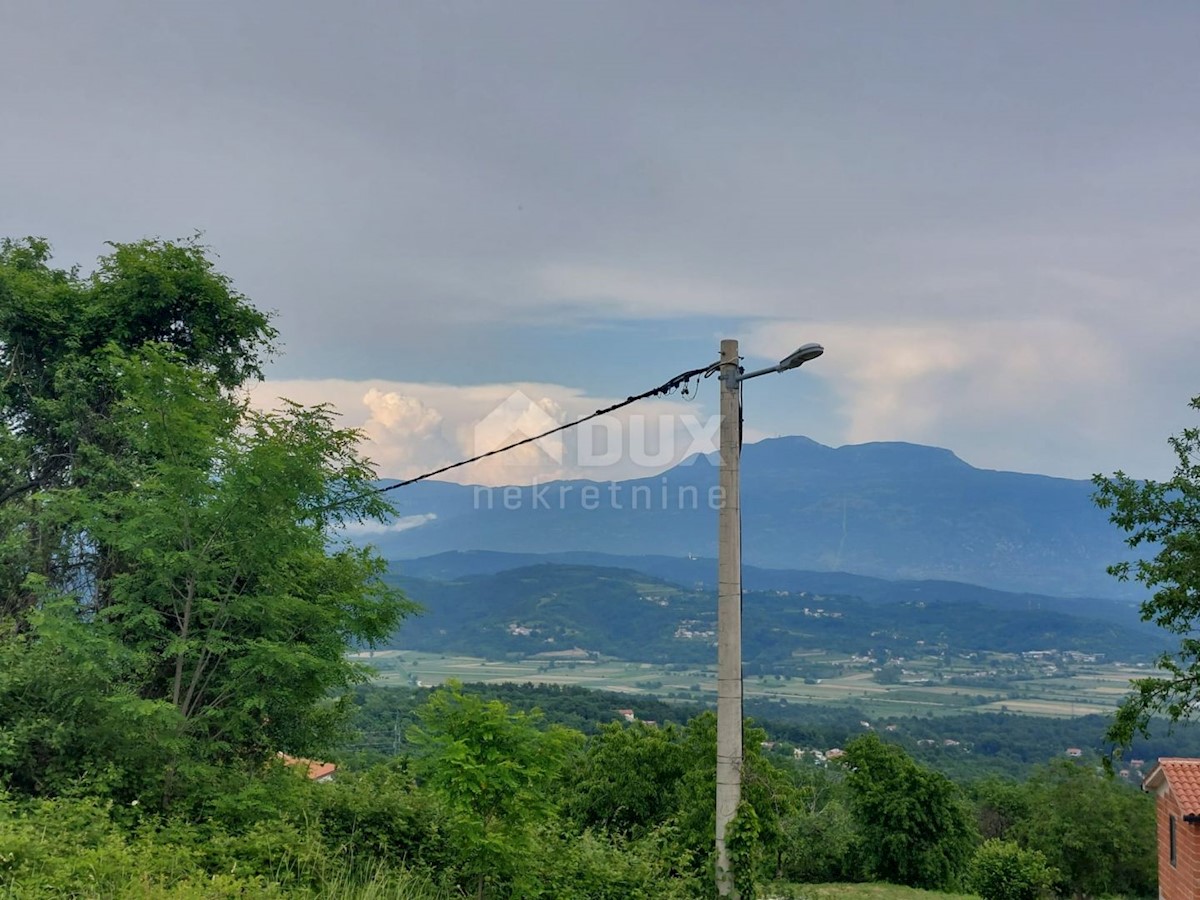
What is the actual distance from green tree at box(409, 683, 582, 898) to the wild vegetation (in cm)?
3

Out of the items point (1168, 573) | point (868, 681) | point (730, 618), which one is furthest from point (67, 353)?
point (868, 681)

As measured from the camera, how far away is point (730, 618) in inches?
288

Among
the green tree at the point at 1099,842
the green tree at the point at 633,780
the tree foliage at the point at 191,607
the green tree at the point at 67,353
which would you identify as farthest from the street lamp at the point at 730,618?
the green tree at the point at 1099,842

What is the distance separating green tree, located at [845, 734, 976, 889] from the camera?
105 feet

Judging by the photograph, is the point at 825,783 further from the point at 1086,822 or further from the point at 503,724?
the point at 503,724

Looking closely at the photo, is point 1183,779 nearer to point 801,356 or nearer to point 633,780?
point 633,780

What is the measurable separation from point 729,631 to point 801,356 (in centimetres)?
241

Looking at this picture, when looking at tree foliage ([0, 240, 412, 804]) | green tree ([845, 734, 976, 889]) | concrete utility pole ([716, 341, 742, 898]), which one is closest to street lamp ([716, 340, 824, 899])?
concrete utility pole ([716, 341, 742, 898])

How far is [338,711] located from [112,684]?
5.13 m

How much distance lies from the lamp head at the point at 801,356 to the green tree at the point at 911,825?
97.2ft

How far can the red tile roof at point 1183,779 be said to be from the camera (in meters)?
16.2

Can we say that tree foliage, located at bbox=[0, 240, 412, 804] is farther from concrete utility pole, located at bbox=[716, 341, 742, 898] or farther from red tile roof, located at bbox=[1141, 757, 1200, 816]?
red tile roof, located at bbox=[1141, 757, 1200, 816]

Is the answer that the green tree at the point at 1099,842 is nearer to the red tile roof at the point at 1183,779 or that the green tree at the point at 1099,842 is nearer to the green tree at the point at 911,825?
the green tree at the point at 911,825

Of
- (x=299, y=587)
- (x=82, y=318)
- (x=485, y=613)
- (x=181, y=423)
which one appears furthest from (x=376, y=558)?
(x=485, y=613)
